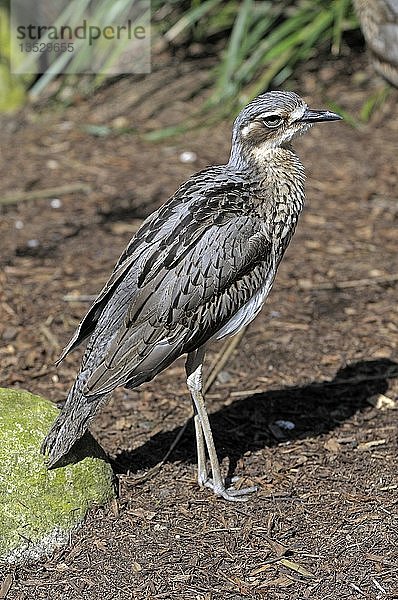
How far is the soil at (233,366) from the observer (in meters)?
4.30

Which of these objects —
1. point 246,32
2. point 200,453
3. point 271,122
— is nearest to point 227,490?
point 200,453

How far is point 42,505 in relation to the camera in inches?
171

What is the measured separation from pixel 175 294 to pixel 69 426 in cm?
76

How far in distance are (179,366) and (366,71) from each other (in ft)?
16.9

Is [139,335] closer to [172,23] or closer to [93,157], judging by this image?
[93,157]

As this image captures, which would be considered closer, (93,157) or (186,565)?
(186,565)

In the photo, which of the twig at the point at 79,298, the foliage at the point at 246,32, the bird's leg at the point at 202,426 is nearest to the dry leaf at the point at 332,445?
the bird's leg at the point at 202,426

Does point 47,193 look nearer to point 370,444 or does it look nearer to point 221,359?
point 221,359

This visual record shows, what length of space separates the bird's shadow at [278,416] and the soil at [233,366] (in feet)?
0.04

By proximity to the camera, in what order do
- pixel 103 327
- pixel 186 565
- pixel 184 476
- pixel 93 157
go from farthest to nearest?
pixel 93 157 < pixel 184 476 < pixel 103 327 < pixel 186 565

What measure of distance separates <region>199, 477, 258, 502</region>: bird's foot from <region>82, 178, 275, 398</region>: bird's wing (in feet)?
2.35

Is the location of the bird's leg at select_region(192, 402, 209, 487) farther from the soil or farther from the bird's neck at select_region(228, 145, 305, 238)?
the bird's neck at select_region(228, 145, 305, 238)

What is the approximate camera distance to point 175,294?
450cm

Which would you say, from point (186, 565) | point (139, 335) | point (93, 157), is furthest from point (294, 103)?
point (93, 157)
